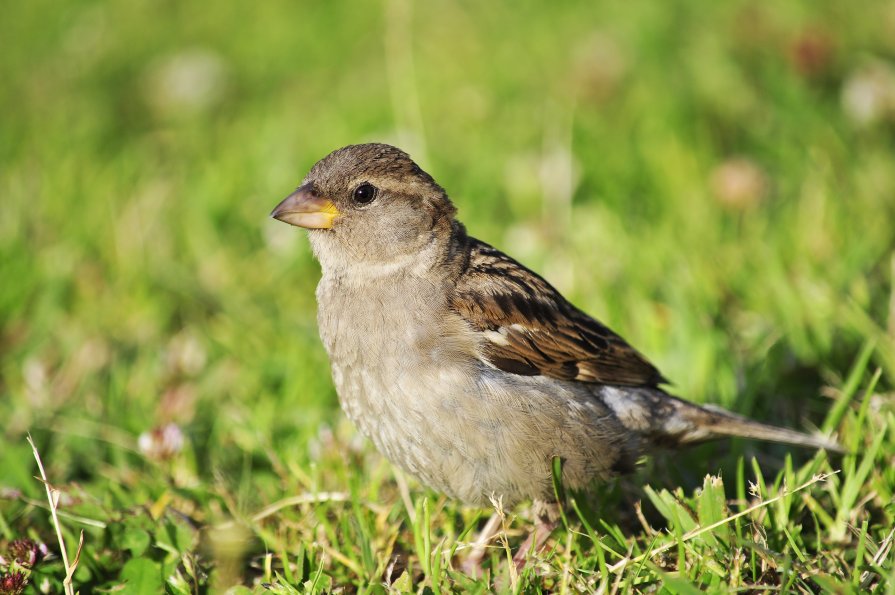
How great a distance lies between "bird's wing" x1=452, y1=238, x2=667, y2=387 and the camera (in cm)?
340

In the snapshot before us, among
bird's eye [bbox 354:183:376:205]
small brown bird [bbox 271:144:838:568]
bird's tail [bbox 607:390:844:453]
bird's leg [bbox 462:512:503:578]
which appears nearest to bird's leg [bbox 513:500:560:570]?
small brown bird [bbox 271:144:838:568]

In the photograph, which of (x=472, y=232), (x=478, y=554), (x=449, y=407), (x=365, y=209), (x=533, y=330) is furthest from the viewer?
(x=472, y=232)

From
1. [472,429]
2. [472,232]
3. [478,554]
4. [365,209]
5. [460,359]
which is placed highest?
[365,209]

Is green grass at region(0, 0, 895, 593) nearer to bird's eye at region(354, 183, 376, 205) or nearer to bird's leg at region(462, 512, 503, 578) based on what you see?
bird's leg at region(462, 512, 503, 578)

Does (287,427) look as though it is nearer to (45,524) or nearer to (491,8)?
(45,524)

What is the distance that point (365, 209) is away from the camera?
3.62 meters

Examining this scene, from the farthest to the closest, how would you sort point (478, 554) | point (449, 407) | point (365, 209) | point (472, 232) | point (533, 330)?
1. point (472, 232)
2. point (365, 209)
3. point (533, 330)
4. point (478, 554)
5. point (449, 407)

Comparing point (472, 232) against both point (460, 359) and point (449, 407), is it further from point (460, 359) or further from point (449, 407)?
→ point (449, 407)

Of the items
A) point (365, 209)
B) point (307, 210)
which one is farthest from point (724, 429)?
point (307, 210)

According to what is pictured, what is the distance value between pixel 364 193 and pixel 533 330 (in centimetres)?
81

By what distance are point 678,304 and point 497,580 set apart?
1938mm

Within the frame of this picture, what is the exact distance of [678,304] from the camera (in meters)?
4.54

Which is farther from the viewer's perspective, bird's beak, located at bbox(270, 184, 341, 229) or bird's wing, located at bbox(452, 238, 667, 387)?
bird's beak, located at bbox(270, 184, 341, 229)

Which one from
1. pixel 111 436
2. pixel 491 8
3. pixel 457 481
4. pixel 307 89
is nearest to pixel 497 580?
pixel 457 481
